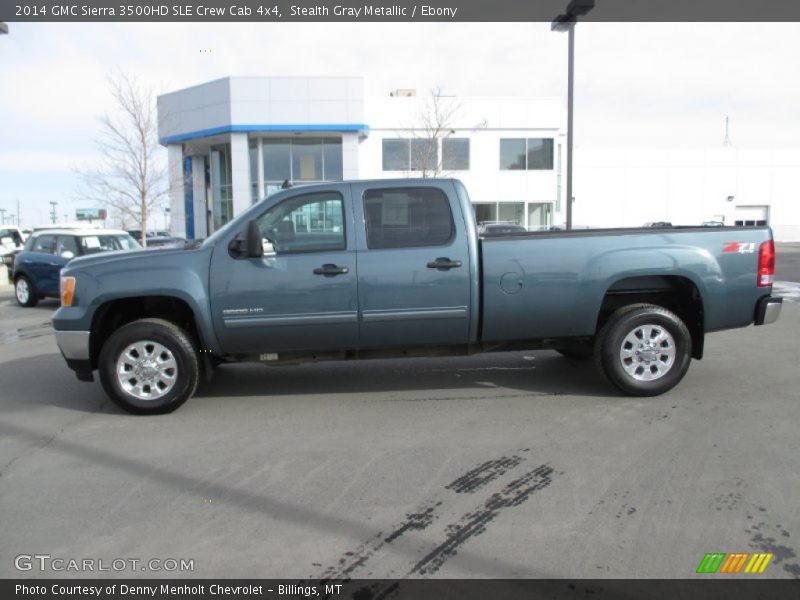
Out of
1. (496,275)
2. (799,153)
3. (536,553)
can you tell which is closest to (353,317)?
(496,275)

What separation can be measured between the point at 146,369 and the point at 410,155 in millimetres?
29398

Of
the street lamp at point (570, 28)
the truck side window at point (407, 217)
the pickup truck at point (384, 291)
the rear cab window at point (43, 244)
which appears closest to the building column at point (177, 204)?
the rear cab window at point (43, 244)

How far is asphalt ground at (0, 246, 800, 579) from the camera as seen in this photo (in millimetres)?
3254

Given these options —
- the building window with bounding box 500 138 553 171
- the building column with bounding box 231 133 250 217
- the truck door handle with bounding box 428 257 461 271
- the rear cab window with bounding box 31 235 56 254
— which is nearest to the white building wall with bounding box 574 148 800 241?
the building window with bounding box 500 138 553 171

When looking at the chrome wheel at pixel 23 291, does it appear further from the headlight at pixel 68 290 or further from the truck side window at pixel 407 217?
the truck side window at pixel 407 217

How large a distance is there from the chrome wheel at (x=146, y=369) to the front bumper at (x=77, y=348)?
1.03 ft

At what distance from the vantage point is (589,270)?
5.67m

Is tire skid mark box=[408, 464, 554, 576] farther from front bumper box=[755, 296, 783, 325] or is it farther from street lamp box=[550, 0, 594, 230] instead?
street lamp box=[550, 0, 594, 230]

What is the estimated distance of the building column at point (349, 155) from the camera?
33.4 m

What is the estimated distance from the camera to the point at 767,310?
5.81 metres

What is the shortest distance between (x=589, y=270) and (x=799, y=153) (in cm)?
6633

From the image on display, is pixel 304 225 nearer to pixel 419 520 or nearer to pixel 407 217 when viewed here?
pixel 407 217
